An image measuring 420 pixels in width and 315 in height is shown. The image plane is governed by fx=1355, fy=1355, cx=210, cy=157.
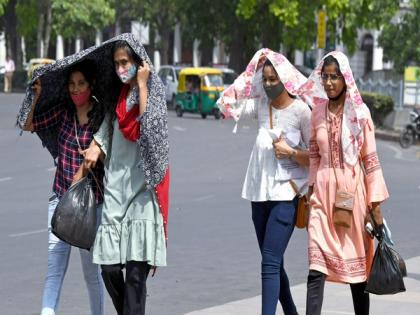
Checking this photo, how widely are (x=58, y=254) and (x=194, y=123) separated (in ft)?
104

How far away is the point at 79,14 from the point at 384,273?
249 ft

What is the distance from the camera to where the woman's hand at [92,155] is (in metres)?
7.05

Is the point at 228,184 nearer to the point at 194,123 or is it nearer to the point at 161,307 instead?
the point at 161,307

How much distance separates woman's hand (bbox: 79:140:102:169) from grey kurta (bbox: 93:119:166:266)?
0.11 metres

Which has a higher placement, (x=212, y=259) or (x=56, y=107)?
(x=56, y=107)

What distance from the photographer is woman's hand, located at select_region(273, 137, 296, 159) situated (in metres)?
7.54

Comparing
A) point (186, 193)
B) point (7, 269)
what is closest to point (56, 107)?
point (7, 269)

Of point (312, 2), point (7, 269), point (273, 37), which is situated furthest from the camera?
point (273, 37)

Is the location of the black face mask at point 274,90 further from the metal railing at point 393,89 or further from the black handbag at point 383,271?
the metal railing at point 393,89

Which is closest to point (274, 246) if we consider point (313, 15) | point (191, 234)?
point (191, 234)

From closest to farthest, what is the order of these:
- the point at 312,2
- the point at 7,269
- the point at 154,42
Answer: the point at 7,269 → the point at 312,2 → the point at 154,42

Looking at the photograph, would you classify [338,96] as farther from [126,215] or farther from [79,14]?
[79,14]

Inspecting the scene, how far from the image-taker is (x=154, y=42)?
308ft

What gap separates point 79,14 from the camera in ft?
268
